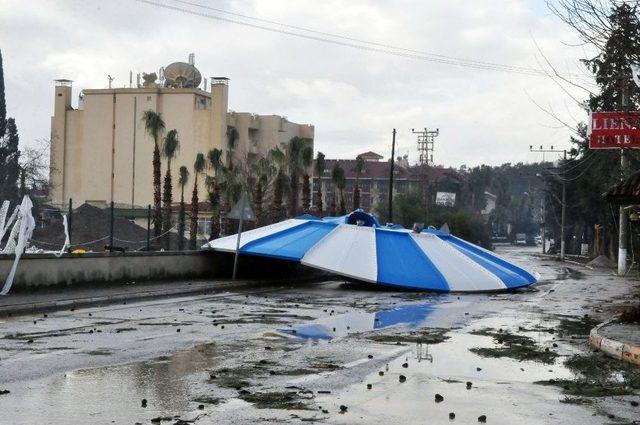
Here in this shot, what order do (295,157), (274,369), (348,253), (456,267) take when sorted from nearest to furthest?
(274,369) < (348,253) < (456,267) < (295,157)

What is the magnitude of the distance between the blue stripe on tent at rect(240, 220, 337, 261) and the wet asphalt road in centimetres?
867

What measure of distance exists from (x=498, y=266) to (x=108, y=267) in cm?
1341

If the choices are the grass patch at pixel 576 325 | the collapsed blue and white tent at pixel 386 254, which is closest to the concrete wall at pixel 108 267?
the collapsed blue and white tent at pixel 386 254

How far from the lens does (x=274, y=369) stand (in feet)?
35.9

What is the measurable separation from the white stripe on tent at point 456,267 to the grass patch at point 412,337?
1265 centimetres

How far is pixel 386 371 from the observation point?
11.0 m

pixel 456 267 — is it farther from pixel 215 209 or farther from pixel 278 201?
pixel 215 209

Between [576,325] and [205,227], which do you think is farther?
[205,227]

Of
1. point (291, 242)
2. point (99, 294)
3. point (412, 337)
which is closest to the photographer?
point (412, 337)

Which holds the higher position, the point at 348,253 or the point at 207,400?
the point at 348,253

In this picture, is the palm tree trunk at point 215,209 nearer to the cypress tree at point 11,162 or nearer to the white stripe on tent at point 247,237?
the cypress tree at point 11,162

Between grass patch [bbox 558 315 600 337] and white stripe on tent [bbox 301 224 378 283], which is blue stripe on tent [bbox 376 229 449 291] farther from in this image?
grass patch [bbox 558 315 600 337]

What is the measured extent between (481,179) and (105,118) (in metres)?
76.0

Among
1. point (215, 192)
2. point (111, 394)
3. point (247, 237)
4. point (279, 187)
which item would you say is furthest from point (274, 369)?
point (215, 192)
